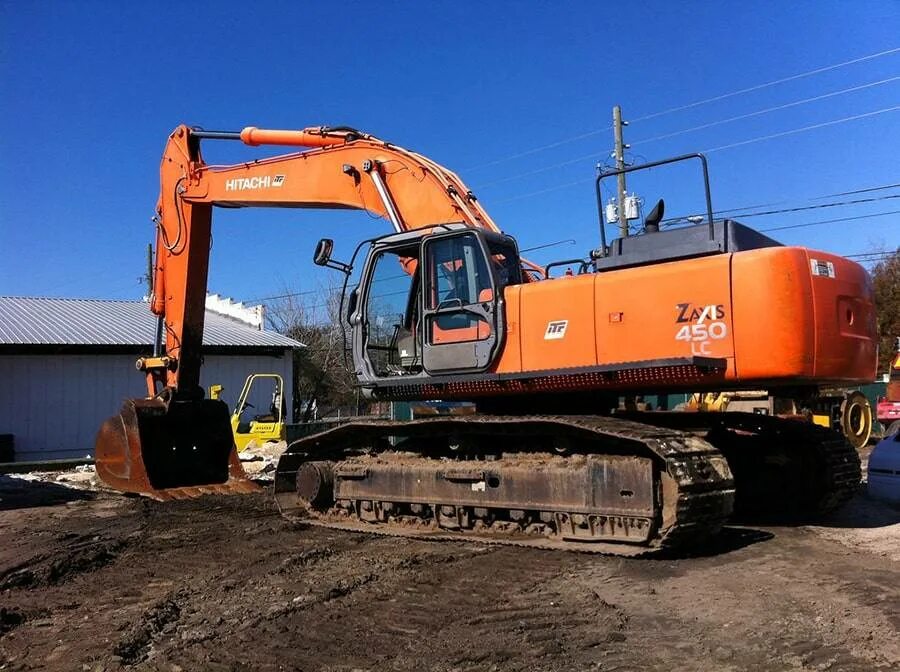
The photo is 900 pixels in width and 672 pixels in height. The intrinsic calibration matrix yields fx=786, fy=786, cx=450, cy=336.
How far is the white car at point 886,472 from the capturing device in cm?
851

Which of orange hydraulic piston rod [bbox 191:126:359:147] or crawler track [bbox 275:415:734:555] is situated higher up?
orange hydraulic piston rod [bbox 191:126:359:147]

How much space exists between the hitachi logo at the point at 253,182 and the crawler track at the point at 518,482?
3383 mm

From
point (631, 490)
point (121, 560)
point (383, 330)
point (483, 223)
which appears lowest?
point (121, 560)

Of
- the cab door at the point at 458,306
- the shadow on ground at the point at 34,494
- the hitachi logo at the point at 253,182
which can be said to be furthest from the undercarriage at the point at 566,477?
the shadow on ground at the point at 34,494

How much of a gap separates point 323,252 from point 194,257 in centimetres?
356

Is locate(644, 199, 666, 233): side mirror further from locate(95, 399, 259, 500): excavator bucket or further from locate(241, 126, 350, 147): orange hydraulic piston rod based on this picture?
locate(95, 399, 259, 500): excavator bucket

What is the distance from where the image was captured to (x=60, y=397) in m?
21.8

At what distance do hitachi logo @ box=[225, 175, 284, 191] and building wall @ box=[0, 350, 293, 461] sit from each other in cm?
1437

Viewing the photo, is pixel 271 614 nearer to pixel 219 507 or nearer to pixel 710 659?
pixel 710 659

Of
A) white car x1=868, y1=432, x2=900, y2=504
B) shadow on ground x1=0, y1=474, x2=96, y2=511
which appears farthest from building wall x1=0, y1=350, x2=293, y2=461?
white car x1=868, y1=432, x2=900, y2=504

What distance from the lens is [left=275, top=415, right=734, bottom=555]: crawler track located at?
226 inches

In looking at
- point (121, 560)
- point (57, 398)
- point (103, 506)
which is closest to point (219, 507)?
point (103, 506)

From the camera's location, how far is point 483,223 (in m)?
7.71

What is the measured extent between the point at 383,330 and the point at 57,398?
17503 mm
